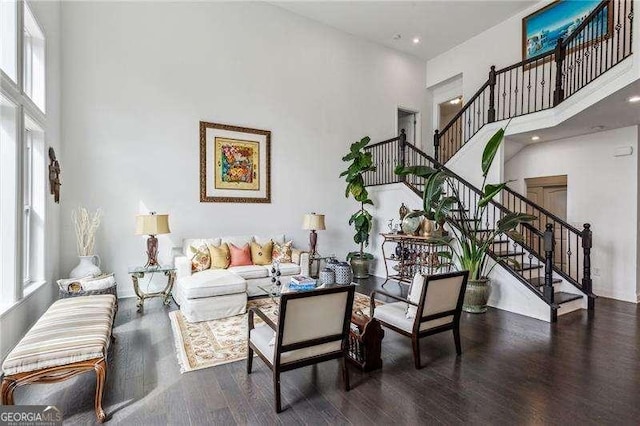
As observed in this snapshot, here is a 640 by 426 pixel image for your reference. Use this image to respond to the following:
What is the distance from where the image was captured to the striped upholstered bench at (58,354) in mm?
2084

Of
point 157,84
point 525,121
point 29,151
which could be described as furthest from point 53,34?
point 525,121

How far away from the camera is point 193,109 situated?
5.90 m

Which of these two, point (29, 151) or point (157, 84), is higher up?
point (157, 84)

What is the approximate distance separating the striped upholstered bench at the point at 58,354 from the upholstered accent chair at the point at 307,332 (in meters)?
1.14

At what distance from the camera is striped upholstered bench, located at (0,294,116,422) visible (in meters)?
2.08

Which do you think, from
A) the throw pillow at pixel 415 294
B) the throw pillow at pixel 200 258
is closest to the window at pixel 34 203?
the throw pillow at pixel 200 258

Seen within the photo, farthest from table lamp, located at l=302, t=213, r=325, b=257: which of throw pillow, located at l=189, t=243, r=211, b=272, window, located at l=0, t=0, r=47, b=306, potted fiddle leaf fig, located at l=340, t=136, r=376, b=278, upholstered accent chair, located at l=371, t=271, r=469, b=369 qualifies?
window, located at l=0, t=0, r=47, b=306

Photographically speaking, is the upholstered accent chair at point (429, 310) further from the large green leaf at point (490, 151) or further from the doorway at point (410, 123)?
the doorway at point (410, 123)

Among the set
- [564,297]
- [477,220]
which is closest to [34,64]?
[477,220]

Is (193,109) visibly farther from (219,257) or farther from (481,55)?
(481,55)

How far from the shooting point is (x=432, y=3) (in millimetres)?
6746

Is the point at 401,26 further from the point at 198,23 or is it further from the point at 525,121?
the point at 198,23

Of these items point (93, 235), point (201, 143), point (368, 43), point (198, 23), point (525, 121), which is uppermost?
point (368, 43)

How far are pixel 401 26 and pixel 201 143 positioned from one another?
538 cm
